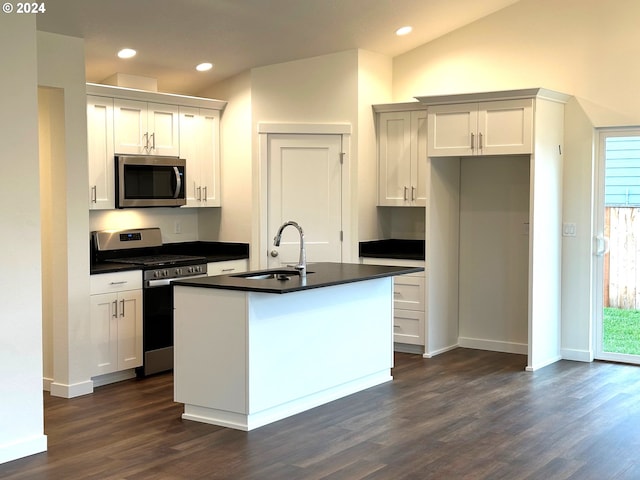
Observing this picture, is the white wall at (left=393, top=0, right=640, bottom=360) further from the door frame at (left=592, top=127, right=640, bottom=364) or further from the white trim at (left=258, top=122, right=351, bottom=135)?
the white trim at (left=258, top=122, right=351, bottom=135)

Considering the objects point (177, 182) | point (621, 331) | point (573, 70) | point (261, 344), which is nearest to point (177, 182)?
point (177, 182)

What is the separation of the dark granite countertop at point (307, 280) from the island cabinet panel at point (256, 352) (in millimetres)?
56

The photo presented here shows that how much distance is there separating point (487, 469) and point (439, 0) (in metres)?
3.93

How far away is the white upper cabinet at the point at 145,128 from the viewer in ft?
21.1

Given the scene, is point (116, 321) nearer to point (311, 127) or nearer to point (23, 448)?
point (23, 448)

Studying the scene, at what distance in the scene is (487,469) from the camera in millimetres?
4121

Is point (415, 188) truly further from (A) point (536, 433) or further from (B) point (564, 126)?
(A) point (536, 433)

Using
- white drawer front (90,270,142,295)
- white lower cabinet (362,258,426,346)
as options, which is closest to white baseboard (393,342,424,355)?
white lower cabinet (362,258,426,346)

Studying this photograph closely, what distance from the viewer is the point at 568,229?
270 inches

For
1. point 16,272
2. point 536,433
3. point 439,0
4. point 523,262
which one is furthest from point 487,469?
point 439,0

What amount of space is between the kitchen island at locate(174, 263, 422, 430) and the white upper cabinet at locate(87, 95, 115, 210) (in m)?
1.57

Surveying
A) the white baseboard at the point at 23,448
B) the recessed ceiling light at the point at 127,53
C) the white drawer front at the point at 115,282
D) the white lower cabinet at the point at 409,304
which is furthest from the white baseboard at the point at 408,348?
the white baseboard at the point at 23,448

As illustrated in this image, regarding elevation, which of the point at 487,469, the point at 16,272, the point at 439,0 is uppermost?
the point at 439,0

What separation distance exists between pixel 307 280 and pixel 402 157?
2.57 m
